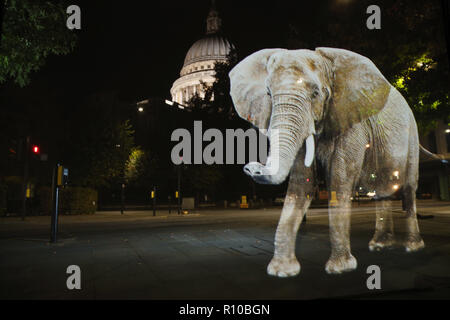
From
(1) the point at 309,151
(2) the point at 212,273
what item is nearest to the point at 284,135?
(1) the point at 309,151

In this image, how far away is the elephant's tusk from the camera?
469 centimetres

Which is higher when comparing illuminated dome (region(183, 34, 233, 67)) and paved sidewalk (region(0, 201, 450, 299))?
illuminated dome (region(183, 34, 233, 67))

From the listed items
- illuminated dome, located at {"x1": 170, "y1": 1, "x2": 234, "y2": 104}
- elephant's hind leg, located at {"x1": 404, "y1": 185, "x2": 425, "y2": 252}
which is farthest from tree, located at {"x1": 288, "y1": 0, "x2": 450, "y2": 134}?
illuminated dome, located at {"x1": 170, "y1": 1, "x2": 234, "y2": 104}

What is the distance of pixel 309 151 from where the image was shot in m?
4.79

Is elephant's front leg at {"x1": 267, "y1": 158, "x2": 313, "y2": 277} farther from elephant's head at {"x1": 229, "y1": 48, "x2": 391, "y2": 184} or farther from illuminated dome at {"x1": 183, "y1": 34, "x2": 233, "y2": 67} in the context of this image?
illuminated dome at {"x1": 183, "y1": 34, "x2": 233, "y2": 67}

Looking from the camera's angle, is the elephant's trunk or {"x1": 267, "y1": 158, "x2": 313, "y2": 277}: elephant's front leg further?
{"x1": 267, "y1": 158, "x2": 313, "y2": 277}: elephant's front leg

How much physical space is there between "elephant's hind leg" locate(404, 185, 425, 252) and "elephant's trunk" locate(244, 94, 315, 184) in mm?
3383

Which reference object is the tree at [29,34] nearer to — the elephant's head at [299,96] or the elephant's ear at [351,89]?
the elephant's head at [299,96]

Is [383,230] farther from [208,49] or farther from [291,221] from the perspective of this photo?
[208,49]

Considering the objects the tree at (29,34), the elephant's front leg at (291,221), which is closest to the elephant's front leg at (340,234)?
the elephant's front leg at (291,221)

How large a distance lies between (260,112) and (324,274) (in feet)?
8.71

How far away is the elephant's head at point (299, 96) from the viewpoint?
4262 millimetres

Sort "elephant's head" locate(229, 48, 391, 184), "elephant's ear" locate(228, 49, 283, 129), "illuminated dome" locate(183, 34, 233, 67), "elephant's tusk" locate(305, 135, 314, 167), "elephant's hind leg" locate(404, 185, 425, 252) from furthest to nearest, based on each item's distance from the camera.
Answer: "illuminated dome" locate(183, 34, 233, 67), "elephant's hind leg" locate(404, 185, 425, 252), "elephant's ear" locate(228, 49, 283, 129), "elephant's tusk" locate(305, 135, 314, 167), "elephant's head" locate(229, 48, 391, 184)

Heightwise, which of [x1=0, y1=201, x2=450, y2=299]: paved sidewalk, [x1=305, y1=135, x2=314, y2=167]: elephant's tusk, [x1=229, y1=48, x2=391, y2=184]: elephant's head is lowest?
[x1=0, y1=201, x2=450, y2=299]: paved sidewalk
